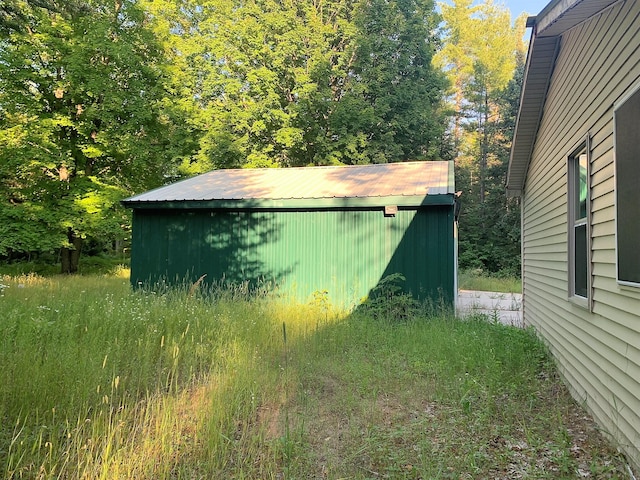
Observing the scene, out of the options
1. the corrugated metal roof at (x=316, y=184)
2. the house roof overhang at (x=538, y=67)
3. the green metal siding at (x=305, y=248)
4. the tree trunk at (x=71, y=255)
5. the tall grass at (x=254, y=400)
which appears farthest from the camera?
the tree trunk at (x=71, y=255)

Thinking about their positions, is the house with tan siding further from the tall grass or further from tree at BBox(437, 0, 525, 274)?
tree at BBox(437, 0, 525, 274)

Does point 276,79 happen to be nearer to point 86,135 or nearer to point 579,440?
point 86,135

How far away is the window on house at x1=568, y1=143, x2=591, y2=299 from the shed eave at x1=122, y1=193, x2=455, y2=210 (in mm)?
2625

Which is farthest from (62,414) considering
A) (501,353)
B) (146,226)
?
(146,226)

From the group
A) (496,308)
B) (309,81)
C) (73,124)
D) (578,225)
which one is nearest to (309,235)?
(578,225)

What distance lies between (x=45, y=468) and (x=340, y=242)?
644 centimetres

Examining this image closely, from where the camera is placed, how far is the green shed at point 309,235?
25.9 feet

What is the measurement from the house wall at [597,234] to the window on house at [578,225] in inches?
5.0

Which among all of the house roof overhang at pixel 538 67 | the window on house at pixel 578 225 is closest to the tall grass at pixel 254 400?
the window on house at pixel 578 225

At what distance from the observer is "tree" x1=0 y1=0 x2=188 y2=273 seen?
560 inches

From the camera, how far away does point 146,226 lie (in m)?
9.51

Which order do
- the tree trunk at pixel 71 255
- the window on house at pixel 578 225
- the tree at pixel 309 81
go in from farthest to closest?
1. the tree at pixel 309 81
2. the tree trunk at pixel 71 255
3. the window on house at pixel 578 225

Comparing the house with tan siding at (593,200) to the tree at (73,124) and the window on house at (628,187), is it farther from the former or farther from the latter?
the tree at (73,124)

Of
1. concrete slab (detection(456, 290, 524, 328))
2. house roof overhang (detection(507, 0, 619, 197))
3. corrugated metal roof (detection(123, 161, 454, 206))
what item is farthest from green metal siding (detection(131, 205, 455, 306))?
house roof overhang (detection(507, 0, 619, 197))
